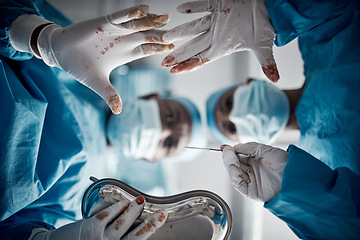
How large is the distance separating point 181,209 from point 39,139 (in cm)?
42

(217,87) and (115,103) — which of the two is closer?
(115,103)

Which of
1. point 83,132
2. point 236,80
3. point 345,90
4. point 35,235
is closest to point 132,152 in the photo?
point 83,132

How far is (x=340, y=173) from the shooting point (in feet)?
1.68

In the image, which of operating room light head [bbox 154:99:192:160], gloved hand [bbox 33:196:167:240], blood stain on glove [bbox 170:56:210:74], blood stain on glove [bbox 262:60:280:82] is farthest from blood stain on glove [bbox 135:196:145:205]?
operating room light head [bbox 154:99:192:160]

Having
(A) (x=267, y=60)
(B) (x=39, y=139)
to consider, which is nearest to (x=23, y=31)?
(B) (x=39, y=139)

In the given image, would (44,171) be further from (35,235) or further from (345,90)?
(345,90)

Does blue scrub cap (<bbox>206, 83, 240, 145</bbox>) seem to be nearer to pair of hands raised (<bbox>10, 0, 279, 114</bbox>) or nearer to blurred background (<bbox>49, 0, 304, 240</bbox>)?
blurred background (<bbox>49, 0, 304, 240</bbox>)

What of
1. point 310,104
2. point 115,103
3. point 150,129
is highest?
point 115,103

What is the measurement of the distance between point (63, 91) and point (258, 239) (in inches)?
39.1

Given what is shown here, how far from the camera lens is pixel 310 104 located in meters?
0.77

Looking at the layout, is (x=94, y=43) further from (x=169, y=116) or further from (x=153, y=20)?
(x=169, y=116)

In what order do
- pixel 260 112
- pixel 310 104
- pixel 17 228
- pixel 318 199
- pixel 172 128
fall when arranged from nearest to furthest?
pixel 318 199, pixel 17 228, pixel 310 104, pixel 260 112, pixel 172 128

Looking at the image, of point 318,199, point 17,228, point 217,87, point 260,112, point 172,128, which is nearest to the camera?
point 318,199

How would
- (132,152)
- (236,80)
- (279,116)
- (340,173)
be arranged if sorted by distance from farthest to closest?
(236,80), (132,152), (279,116), (340,173)
